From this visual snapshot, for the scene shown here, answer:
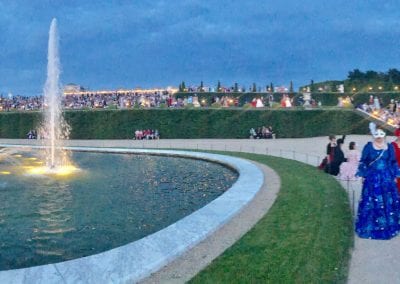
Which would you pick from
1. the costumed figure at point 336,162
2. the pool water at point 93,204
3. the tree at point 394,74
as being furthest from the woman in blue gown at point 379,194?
the tree at point 394,74

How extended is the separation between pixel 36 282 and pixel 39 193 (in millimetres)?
8389

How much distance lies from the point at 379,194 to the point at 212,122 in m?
28.4

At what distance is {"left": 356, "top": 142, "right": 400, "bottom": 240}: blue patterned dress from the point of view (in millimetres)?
9070

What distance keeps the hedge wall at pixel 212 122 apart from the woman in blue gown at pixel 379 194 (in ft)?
90.4

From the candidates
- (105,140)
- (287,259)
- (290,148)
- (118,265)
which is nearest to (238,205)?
(287,259)

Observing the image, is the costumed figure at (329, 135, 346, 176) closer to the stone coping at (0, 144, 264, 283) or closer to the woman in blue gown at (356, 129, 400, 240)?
the stone coping at (0, 144, 264, 283)

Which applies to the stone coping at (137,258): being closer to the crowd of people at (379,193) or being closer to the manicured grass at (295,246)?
the manicured grass at (295,246)

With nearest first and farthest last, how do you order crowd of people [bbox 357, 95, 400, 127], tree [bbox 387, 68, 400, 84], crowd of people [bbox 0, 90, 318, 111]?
crowd of people [bbox 357, 95, 400, 127] < crowd of people [bbox 0, 90, 318, 111] < tree [bbox 387, 68, 400, 84]

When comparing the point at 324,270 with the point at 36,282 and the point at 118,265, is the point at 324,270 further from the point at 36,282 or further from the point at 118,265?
the point at 36,282

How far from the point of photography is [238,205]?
11820mm

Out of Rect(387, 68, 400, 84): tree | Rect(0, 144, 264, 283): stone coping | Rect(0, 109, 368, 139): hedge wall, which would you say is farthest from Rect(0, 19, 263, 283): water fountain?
Rect(387, 68, 400, 84): tree

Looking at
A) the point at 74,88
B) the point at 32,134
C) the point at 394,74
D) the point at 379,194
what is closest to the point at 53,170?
the point at 379,194

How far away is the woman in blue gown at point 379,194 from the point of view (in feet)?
29.8

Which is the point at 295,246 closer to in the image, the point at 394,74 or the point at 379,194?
the point at 379,194
